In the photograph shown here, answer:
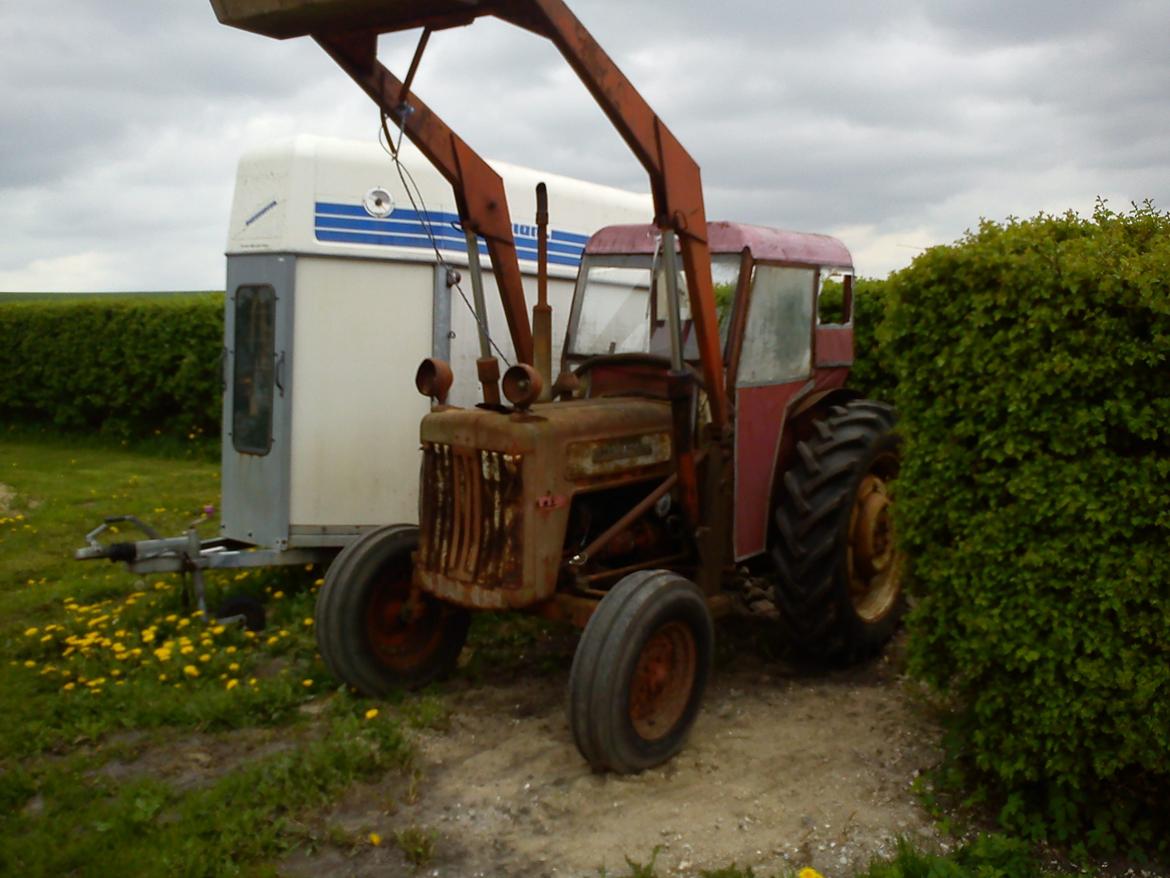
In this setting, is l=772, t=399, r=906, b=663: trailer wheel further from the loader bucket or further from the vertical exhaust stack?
the loader bucket

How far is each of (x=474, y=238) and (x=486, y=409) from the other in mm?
1108

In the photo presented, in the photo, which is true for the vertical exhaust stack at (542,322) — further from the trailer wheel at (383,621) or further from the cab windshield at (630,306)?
the trailer wheel at (383,621)

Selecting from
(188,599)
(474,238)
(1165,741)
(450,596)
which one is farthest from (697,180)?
(188,599)

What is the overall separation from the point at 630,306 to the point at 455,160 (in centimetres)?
118

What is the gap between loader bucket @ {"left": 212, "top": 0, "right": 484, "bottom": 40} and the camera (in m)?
4.41

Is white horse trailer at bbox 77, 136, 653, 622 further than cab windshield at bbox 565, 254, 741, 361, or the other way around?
white horse trailer at bbox 77, 136, 653, 622

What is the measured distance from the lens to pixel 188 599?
684cm

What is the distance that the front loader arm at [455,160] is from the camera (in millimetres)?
4973

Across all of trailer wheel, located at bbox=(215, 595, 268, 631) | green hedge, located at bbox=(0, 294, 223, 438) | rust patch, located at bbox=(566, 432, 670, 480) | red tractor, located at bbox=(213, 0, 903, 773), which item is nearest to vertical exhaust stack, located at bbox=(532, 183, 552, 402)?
red tractor, located at bbox=(213, 0, 903, 773)

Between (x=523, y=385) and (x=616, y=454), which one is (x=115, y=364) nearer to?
(x=616, y=454)

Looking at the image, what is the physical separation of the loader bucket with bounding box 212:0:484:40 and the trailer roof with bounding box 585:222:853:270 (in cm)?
170

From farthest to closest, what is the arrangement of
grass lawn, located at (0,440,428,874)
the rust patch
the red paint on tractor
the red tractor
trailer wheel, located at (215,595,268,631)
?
trailer wheel, located at (215,595,268,631) → the red paint on tractor → the rust patch → the red tractor → grass lawn, located at (0,440,428,874)

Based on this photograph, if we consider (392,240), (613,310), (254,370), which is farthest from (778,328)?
(254,370)

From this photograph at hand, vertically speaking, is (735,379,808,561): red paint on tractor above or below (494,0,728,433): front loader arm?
below
